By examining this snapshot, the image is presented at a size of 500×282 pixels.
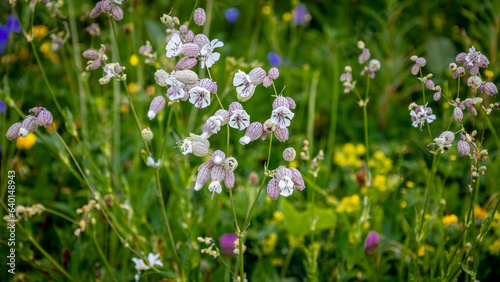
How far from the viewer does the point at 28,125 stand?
1127mm

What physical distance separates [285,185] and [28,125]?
2.29ft

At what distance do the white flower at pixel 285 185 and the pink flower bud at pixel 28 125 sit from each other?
0.67 metres

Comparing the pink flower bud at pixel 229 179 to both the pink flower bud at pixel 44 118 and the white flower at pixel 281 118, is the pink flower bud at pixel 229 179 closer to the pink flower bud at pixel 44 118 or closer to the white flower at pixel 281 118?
the white flower at pixel 281 118

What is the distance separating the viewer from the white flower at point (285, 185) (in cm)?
96

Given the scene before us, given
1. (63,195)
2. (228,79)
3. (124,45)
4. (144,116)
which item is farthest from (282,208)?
(124,45)

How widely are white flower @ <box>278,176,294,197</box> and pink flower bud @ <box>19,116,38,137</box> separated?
674mm

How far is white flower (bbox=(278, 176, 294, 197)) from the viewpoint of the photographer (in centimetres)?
96

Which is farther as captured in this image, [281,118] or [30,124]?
[30,124]

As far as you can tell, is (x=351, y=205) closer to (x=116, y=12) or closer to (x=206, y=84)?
(x=206, y=84)

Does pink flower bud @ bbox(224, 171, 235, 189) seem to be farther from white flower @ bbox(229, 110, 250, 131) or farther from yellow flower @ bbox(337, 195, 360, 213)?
yellow flower @ bbox(337, 195, 360, 213)

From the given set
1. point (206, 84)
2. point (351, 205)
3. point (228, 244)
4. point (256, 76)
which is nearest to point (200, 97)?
point (206, 84)

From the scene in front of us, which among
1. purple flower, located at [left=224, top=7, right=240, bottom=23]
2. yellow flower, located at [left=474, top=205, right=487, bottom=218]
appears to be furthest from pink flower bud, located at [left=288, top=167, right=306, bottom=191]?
purple flower, located at [left=224, top=7, right=240, bottom=23]

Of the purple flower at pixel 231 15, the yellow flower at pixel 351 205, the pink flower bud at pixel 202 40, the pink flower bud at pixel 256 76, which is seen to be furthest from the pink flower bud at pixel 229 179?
the purple flower at pixel 231 15

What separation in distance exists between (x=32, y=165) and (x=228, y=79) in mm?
1270
